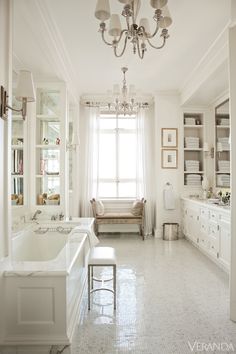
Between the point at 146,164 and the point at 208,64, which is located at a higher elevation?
the point at 208,64

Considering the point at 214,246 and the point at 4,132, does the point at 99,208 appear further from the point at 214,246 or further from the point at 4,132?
the point at 4,132

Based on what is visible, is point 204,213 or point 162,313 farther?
point 204,213

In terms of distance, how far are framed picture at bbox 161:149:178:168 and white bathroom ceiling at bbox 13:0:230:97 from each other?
4.87 feet

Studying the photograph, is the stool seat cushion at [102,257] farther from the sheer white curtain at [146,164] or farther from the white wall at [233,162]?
the sheer white curtain at [146,164]

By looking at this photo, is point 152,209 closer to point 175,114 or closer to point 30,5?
point 175,114

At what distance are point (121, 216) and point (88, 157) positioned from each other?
1.54 meters

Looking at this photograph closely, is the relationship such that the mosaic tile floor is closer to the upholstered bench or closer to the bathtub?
the bathtub

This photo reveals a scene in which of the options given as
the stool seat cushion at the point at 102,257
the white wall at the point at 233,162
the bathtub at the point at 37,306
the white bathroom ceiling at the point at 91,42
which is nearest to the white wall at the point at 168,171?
the white bathroom ceiling at the point at 91,42

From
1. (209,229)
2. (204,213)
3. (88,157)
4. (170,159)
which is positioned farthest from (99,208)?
(209,229)

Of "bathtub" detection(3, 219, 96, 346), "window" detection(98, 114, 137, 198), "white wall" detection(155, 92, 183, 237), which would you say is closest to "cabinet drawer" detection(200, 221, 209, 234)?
"white wall" detection(155, 92, 183, 237)

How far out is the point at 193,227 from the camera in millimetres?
4797

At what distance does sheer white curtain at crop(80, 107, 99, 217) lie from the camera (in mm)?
5805

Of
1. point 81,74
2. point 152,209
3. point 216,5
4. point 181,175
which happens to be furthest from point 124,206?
point 216,5

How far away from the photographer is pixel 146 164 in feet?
19.2
